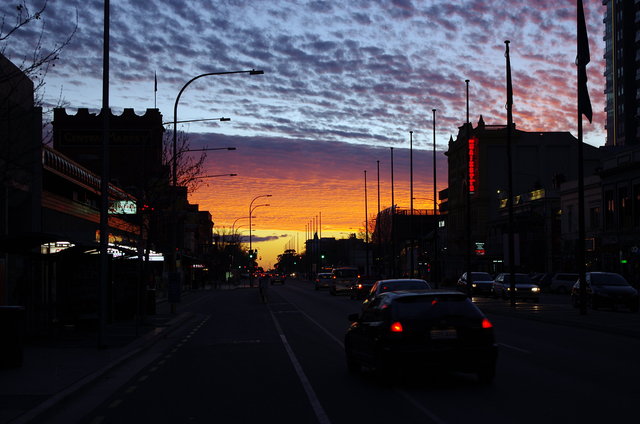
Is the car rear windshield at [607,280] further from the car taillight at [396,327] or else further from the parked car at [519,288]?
the car taillight at [396,327]

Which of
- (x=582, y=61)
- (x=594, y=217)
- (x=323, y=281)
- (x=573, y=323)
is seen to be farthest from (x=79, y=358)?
(x=323, y=281)

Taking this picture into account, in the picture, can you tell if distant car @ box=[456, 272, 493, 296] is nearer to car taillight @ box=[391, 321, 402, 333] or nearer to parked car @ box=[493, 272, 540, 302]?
parked car @ box=[493, 272, 540, 302]

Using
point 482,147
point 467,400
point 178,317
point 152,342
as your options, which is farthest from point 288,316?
point 482,147

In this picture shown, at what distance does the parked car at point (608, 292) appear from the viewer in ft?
119

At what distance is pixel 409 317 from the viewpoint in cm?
1302

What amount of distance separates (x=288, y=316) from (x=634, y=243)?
1405 inches

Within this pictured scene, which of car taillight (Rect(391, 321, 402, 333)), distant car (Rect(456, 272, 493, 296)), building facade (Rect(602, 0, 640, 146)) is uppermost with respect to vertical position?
building facade (Rect(602, 0, 640, 146))

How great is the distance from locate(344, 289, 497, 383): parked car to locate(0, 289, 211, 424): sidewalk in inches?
190

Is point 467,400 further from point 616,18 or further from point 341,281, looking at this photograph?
point 616,18

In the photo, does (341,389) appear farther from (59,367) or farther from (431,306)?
(59,367)

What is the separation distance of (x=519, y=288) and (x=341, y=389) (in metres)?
36.9

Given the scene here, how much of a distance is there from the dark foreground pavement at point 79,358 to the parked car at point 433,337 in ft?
11.5

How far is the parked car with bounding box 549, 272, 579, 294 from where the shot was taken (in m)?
61.3

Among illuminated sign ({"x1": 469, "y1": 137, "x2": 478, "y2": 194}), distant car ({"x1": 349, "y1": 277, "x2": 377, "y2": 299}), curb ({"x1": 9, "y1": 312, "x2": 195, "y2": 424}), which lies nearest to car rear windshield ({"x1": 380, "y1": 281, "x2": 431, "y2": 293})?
curb ({"x1": 9, "y1": 312, "x2": 195, "y2": 424})
